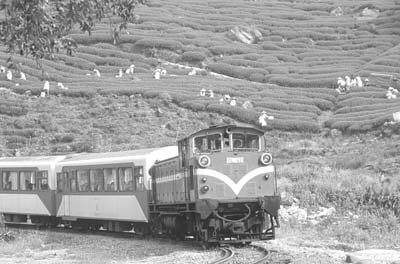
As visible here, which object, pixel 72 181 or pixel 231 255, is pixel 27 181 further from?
pixel 231 255

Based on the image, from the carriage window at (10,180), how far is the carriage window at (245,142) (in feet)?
46.7

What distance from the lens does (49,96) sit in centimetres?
4919

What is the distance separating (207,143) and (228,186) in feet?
3.85

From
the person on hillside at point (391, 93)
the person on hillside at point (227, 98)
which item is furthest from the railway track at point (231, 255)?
the person on hillside at point (391, 93)

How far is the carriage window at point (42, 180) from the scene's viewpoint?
29.6 meters

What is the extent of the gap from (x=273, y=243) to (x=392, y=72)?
1649 inches

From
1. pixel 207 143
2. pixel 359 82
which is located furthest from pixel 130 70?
Answer: pixel 207 143

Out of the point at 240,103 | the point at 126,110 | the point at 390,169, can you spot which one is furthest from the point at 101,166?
the point at 240,103

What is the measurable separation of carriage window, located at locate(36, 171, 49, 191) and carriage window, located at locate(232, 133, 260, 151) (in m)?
12.7

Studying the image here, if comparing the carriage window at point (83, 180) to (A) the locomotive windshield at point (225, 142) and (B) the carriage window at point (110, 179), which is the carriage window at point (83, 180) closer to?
(B) the carriage window at point (110, 179)

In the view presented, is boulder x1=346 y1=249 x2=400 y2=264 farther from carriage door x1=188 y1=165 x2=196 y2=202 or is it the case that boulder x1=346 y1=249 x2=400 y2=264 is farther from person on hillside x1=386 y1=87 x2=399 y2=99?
person on hillside x1=386 y1=87 x2=399 y2=99

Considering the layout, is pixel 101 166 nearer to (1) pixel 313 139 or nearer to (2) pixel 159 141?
(2) pixel 159 141

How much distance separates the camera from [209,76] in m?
60.2

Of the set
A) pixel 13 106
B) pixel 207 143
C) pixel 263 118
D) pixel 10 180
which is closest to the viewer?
pixel 207 143
